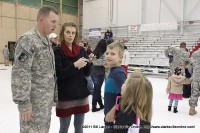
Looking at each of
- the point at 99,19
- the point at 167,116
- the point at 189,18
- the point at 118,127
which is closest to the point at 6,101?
the point at 167,116

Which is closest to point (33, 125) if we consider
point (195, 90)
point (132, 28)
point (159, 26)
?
point (195, 90)

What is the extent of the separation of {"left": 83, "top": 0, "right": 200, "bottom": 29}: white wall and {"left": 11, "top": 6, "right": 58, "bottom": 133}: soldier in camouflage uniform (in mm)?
13777

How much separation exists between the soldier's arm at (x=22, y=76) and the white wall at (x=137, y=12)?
13990 mm


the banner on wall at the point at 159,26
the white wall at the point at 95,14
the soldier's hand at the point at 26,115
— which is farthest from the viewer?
the white wall at the point at 95,14

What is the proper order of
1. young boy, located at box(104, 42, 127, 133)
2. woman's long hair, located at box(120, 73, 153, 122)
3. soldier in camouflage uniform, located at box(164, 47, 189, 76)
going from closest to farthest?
woman's long hair, located at box(120, 73, 153, 122)
young boy, located at box(104, 42, 127, 133)
soldier in camouflage uniform, located at box(164, 47, 189, 76)

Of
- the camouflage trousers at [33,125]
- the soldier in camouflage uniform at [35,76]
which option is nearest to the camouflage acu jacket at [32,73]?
the soldier in camouflage uniform at [35,76]

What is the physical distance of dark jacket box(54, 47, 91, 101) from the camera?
6.61 ft

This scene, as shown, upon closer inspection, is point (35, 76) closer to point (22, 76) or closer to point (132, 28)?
point (22, 76)

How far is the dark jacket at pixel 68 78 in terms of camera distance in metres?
2.02

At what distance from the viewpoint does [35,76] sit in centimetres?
174

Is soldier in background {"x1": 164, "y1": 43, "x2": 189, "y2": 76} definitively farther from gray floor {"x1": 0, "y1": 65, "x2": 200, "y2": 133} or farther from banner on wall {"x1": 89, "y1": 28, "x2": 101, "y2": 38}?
banner on wall {"x1": 89, "y1": 28, "x2": 101, "y2": 38}

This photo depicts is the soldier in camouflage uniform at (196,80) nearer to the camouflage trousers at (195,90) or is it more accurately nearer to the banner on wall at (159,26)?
the camouflage trousers at (195,90)

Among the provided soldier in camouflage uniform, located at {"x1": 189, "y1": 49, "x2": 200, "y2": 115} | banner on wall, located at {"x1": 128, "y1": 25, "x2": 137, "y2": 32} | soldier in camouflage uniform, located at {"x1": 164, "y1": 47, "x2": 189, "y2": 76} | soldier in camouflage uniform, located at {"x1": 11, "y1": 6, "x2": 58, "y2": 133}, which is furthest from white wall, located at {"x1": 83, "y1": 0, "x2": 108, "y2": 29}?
soldier in camouflage uniform, located at {"x1": 11, "y1": 6, "x2": 58, "y2": 133}

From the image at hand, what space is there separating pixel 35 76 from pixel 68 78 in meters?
0.41
